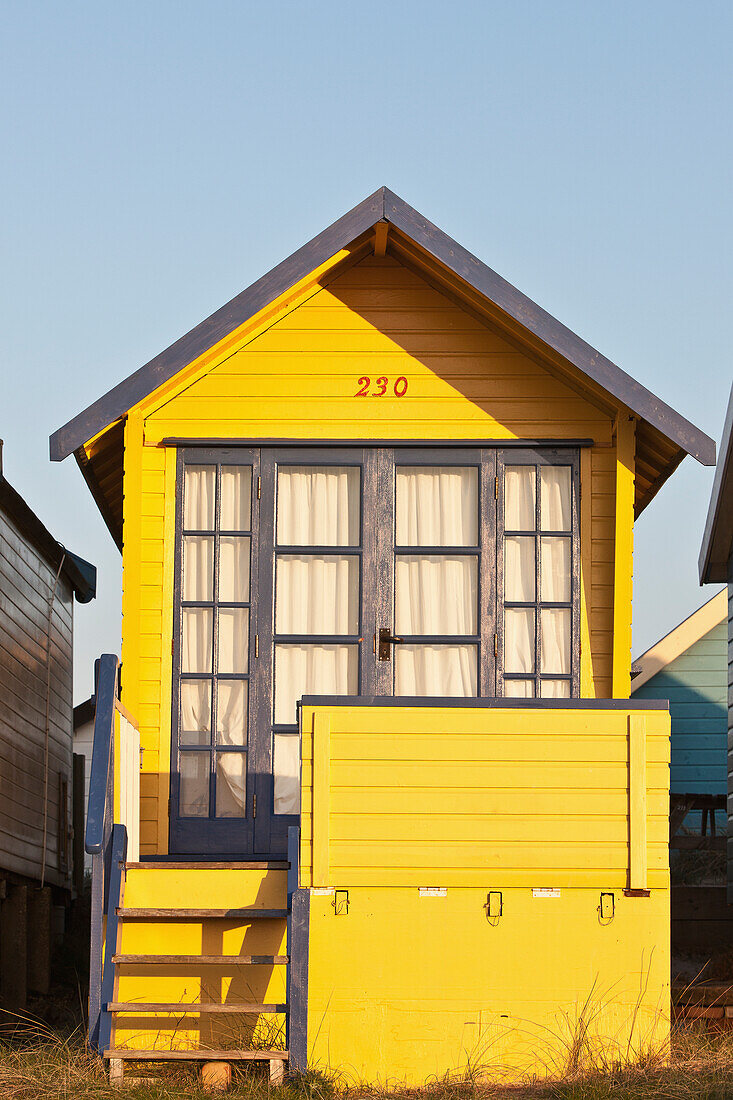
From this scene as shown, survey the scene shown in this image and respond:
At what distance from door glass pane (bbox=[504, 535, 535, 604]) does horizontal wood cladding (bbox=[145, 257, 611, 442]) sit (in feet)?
2.21

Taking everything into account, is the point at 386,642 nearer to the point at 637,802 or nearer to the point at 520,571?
the point at 520,571

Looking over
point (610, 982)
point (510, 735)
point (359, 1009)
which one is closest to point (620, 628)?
point (510, 735)

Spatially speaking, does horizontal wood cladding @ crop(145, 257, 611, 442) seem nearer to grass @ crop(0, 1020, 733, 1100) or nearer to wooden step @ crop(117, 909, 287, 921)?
wooden step @ crop(117, 909, 287, 921)

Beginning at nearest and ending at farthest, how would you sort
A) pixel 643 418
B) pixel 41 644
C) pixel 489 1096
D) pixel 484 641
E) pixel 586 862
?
pixel 489 1096
pixel 586 862
pixel 643 418
pixel 484 641
pixel 41 644

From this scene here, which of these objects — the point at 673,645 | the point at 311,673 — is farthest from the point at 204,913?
the point at 673,645

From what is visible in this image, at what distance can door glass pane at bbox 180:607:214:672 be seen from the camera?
27.9ft

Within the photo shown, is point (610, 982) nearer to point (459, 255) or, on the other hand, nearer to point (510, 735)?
point (510, 735)

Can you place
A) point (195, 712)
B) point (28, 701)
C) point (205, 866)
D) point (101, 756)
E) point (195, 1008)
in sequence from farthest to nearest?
point (28, 701) < point (195, 712) < point (205, 866) < point (101, 756) < point (195, 1008)

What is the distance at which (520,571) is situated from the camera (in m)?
8.56

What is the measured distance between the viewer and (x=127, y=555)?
27.5ft

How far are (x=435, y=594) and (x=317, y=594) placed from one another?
2.39ft

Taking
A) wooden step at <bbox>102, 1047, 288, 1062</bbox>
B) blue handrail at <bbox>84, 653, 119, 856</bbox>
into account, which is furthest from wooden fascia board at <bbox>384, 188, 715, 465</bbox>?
wooden step at <bbox>102, 1047, 288, 1062</bbox>

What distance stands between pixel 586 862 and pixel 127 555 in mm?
3325

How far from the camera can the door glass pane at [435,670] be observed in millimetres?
8484
